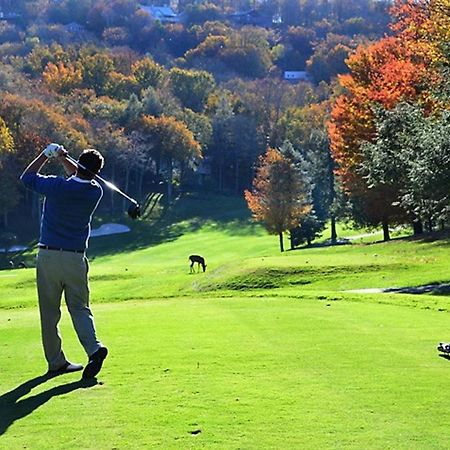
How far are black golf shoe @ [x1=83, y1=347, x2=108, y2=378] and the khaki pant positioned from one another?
0.31 feet

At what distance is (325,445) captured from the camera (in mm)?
5332

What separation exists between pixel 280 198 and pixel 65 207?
155 feet

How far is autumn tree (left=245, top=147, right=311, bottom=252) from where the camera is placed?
54875mm

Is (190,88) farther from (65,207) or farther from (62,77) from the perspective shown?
(65,207)

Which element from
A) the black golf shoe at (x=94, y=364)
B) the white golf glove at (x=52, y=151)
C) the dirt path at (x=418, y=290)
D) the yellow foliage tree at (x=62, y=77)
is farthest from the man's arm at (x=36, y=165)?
the yellow foliage tree at (x=62, y=77)

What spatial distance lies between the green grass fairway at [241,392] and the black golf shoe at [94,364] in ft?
0.38

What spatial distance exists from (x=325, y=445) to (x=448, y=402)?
170cm

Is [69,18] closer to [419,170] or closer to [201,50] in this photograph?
[201,50]

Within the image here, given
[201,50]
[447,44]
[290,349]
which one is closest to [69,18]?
[201,50]

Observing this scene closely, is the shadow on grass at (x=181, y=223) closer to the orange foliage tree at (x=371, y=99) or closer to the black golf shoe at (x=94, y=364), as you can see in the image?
the orange foliage tree at (x=371, y=99)

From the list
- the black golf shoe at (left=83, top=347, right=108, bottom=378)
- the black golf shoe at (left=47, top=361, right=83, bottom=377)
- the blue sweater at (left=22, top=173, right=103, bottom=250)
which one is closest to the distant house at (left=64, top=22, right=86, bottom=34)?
the blue sweater at (left=22, top=173, right=103, bottom=250)

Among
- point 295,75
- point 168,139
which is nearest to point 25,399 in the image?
point 168,139

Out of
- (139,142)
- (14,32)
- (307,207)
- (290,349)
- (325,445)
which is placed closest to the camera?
(325,445)

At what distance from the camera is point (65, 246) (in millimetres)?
7906
